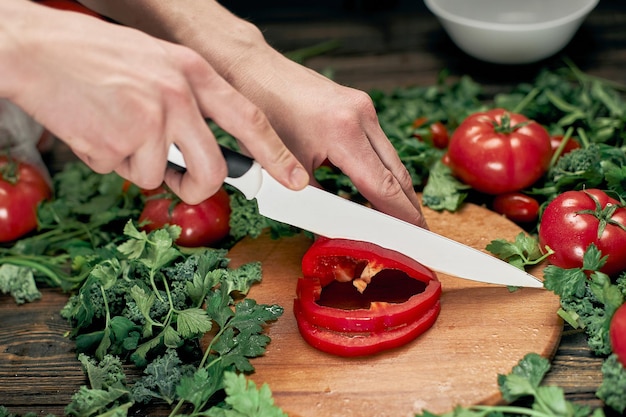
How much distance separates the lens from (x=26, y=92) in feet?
4.91

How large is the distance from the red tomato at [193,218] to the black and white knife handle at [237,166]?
1.35 feet

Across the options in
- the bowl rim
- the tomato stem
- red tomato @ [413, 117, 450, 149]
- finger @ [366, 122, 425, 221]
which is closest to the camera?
finger @ [366, 122, 425, 221]

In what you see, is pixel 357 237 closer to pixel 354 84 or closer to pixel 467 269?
pixel 467 269

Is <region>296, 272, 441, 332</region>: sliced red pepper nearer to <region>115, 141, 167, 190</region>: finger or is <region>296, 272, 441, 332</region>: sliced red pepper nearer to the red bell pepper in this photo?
the red bell pepper

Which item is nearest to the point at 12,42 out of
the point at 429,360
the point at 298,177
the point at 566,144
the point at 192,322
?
the point at 298,177

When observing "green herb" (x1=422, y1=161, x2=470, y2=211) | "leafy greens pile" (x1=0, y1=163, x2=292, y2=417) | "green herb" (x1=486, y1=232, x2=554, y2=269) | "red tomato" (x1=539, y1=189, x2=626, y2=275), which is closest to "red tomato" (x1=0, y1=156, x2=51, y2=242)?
"leafy greens pile" (x1=0, y1=163, x2=292, y2=417)

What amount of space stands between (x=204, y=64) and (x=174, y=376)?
0.65 metres

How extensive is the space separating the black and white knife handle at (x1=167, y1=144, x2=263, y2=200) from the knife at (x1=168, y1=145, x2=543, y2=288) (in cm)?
2

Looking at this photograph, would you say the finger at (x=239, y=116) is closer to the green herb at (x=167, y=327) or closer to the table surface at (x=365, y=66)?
the green herb at (x=167, y=327)

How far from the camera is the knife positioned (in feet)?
5.90

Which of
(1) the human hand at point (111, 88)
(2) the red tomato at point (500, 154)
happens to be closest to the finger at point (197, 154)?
(1) the human hand at point (111, 88)

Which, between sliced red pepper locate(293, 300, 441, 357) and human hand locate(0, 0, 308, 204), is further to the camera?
sliced red pepper locate(293, 300, 441, 357)

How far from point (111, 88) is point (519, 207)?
3.87ft

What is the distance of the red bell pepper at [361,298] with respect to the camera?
177cm
